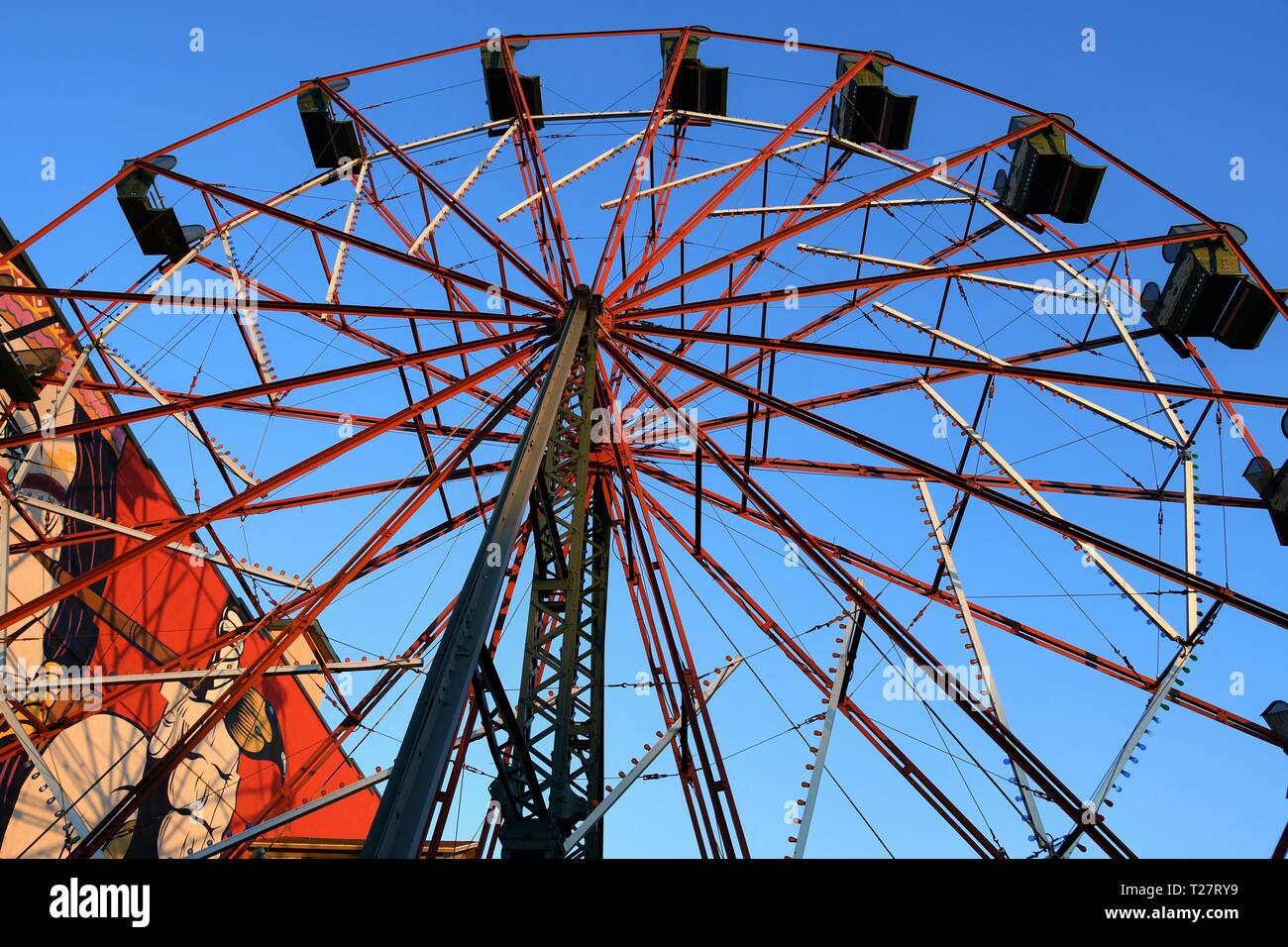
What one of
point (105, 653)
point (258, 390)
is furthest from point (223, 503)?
point (105, 653)

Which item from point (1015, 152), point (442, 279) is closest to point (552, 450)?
point (442, 279)

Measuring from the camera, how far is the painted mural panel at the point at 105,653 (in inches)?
556

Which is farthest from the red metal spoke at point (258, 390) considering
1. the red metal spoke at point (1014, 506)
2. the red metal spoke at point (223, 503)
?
the red metal spoke at point (1014, 506)

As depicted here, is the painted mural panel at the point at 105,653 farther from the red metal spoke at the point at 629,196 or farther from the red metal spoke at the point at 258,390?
the red metal spoke at the point at 629,196

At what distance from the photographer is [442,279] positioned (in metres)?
12.9

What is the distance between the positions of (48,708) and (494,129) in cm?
1210

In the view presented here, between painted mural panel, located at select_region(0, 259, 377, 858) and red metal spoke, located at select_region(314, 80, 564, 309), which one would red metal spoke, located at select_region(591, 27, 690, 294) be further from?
painted mural panel, located at select_region(0, 259, 377, 858)

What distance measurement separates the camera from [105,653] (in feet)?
53.8

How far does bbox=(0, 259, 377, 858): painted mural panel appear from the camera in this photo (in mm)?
14133

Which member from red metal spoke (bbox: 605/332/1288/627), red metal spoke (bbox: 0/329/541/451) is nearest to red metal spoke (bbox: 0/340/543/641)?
red metal spoke (bbox: 0/329/541/451)

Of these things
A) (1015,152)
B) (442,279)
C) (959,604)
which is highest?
(1015,152)

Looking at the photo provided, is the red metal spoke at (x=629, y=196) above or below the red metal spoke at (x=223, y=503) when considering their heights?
above

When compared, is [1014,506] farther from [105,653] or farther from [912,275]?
[105,653]
